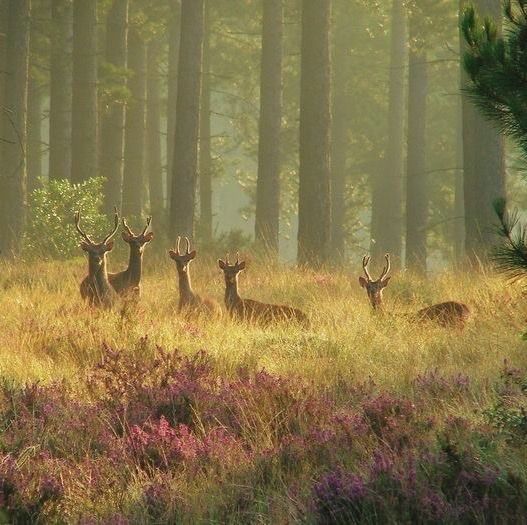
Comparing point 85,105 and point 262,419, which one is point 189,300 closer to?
point 262,419

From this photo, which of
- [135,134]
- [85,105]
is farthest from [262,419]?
[135,134]

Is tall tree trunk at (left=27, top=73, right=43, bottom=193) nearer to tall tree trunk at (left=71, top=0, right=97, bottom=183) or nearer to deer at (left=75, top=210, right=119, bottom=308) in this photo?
tall tree trunk at (left=71, top=0, right=97, bottom=183)

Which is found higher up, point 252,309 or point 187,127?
point 187,127

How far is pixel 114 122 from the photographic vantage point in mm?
28438

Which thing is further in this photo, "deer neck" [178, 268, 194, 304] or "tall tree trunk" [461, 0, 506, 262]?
"tall tree trunk" [461, 0, 506, 262]

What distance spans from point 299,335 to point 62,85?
17.3m

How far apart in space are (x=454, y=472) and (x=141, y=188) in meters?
28.7

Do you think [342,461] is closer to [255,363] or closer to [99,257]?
[255,363]

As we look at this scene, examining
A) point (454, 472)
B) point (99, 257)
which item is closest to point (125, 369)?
point (454, 472)

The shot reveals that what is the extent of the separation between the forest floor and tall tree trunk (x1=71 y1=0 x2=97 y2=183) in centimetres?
1320

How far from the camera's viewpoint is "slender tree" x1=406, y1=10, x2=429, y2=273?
29.1m

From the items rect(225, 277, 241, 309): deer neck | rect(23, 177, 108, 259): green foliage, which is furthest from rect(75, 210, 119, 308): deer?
rect(23, 177, 108, 259): green foliage

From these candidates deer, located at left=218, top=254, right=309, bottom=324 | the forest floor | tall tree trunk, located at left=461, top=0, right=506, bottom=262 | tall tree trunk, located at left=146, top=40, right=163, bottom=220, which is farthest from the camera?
tall tree trunk, located at left=146, top=40, right=163, bottom=220

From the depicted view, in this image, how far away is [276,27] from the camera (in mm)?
27000
